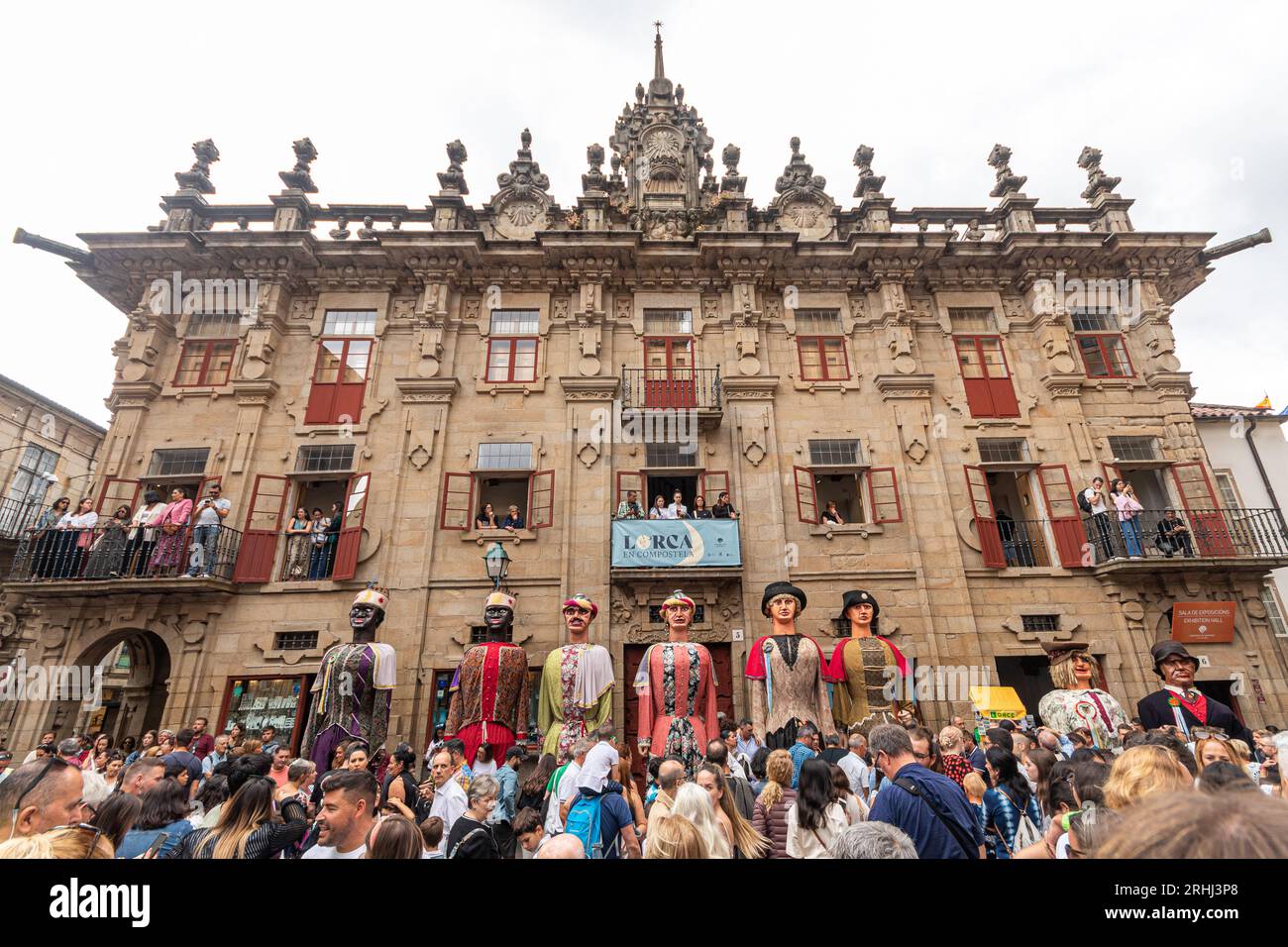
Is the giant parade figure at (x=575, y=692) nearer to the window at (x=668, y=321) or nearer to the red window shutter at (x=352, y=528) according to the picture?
the red window shutter at (x=352, y=528)

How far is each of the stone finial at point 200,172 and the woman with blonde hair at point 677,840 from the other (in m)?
19.1

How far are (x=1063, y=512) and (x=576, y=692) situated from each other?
39.1 feet

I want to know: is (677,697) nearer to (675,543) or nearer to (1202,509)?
(675,543)

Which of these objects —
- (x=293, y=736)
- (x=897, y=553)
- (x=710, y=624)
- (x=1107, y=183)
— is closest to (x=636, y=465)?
(x=710, y=624)

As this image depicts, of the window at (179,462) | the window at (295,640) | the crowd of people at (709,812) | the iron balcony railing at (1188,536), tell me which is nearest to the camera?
the crowd of people at (709,812)

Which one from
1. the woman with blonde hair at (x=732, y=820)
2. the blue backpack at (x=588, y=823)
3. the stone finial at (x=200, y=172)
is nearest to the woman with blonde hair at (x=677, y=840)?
the woman with blonde hair at (x=732, y=820)

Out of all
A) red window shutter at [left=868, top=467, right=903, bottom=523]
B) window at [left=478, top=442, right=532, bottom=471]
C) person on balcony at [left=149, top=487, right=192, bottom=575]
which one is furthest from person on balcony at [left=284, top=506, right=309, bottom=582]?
red window shutter at [left=868, top=467, right=903, bottom=523]

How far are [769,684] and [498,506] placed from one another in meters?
9.89

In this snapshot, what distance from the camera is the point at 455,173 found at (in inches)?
602

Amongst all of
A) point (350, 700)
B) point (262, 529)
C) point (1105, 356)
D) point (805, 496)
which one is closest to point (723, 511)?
point (805, 496)

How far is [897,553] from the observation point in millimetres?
12672

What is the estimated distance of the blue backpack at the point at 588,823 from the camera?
149 inches
